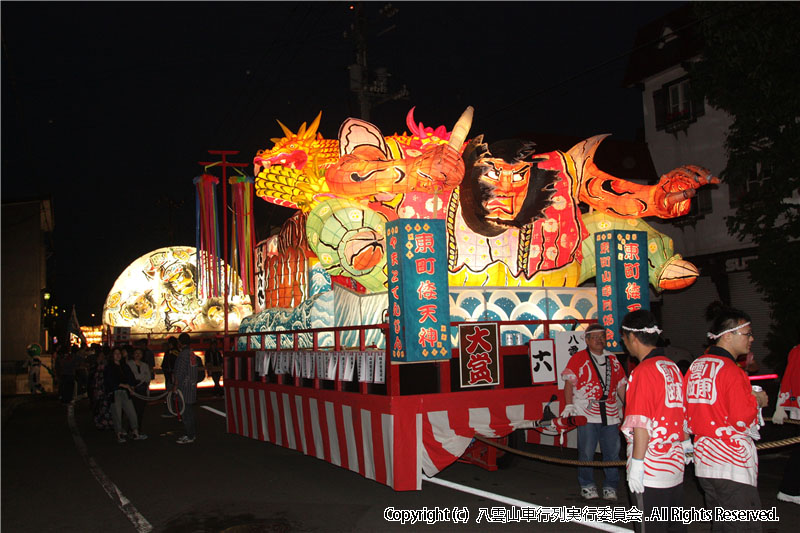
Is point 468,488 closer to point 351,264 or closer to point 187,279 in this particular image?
point 351,264

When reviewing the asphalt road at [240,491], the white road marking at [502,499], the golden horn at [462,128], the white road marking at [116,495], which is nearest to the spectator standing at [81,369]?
the white road marking at [116,495]

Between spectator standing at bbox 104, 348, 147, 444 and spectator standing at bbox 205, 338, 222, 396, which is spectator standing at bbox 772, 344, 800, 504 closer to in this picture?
spectator standing at bbox 104, 348, 147, 444

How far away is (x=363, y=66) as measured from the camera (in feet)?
60.2

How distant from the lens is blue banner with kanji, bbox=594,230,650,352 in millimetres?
9180

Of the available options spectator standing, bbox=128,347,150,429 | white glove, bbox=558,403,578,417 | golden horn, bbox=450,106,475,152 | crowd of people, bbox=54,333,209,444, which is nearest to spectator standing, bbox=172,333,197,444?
crowd of people, bbox=54,333,209,444

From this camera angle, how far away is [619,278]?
9.18 meters

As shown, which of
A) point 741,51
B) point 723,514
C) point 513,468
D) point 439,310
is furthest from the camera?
point 741,51

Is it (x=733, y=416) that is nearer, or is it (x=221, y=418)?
(x=733, y=416)

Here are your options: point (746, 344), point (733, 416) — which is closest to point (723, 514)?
point (733, 416)

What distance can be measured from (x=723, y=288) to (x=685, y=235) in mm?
2102

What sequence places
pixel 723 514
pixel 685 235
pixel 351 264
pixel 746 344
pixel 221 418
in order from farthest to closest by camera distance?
pixel 685 235, pixel 221 418, pixel 351 264, pixel 746 344, pixel 723 514

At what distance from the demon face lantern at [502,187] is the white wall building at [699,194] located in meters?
9.86

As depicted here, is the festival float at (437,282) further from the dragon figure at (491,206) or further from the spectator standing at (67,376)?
the spectator standing at (67,376)

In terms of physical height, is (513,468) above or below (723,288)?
below
